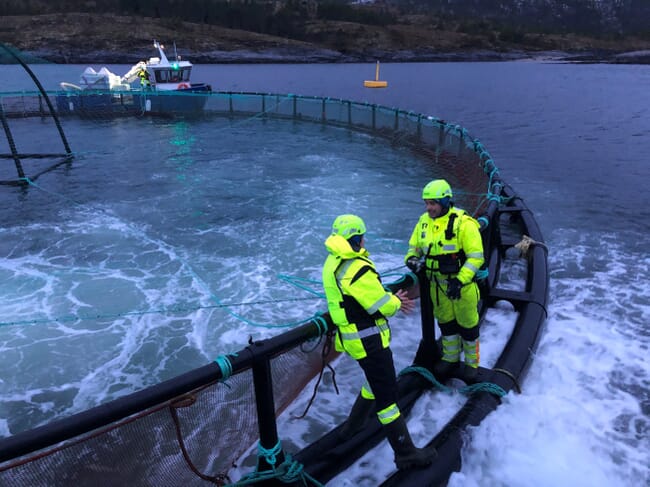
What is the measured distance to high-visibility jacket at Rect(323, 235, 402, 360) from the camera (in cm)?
384

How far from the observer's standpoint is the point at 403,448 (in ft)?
13.6

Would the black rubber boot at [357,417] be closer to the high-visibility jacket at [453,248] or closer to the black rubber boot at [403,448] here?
the black rubber boot at [403,448]

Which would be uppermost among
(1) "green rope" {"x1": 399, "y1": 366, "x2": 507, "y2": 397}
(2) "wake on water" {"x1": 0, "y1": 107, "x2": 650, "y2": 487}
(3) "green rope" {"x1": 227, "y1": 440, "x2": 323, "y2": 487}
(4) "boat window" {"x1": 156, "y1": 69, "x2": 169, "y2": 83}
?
(4) "boat window" {"x1": 156, "y1": 69, "x2": 169, "y2": 83}

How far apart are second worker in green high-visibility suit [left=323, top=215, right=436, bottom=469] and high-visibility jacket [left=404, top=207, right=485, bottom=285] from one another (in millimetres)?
1280

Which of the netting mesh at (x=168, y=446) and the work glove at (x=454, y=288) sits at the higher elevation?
the work glove at (x=454, y=288)

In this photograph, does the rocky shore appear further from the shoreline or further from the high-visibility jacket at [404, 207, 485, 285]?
the high-visibility jacket at [404, 207, 485, 285]

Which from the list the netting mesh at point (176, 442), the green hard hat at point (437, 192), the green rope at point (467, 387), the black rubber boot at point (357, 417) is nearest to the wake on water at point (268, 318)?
the green rope at point (467, 387)

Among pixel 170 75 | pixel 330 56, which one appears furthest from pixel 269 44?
pixel 170 75

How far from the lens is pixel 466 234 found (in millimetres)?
5023

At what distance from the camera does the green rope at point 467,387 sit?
5.29m

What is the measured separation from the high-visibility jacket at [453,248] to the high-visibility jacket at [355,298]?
1.34 meters

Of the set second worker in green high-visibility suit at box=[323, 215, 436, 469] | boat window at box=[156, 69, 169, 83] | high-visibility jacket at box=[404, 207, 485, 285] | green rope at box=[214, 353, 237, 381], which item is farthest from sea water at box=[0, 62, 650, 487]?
boat window at box=[156, 69, 169, 83]

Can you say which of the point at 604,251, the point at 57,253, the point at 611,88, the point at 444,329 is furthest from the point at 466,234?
the point at 611,88

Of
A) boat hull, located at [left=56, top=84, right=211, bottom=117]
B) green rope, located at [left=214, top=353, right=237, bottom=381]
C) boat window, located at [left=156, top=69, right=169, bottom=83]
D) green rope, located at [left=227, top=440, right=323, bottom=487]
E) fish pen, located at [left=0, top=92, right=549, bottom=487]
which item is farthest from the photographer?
boat window, located at [left=156, top=69, right=169, bottom=83]
